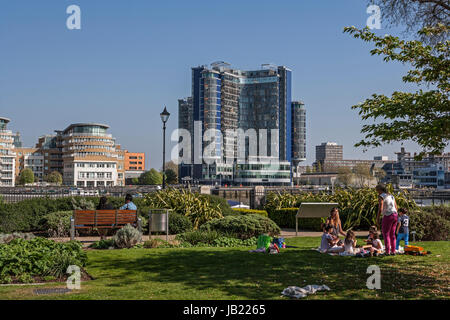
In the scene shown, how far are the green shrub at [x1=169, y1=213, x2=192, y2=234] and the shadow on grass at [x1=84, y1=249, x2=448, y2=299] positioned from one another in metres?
5.25

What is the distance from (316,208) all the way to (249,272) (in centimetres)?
809

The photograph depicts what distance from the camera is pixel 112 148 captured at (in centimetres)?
16300

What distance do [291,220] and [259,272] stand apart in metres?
12.2

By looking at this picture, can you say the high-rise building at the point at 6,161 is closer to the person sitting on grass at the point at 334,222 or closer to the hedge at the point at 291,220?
the hedge at the point at 291,220

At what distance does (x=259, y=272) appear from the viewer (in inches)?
358

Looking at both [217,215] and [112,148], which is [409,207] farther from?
[112,148]

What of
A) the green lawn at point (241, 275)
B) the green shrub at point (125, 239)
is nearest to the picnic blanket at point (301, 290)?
the green lawn at point (241, 275)

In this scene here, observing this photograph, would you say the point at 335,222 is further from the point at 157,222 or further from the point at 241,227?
the point at 157,222

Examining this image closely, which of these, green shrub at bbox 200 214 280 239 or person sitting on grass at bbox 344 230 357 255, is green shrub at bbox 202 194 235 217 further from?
person sitting on grass at bbox 344 230 357 255

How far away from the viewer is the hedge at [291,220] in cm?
1947

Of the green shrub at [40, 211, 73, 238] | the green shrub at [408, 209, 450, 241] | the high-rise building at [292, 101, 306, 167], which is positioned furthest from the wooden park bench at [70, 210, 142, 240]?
the high-rise building at [292, 101, 306, 167]

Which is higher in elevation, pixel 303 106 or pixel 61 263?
pixel 303 106

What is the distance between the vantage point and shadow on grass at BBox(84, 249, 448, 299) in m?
7.60
